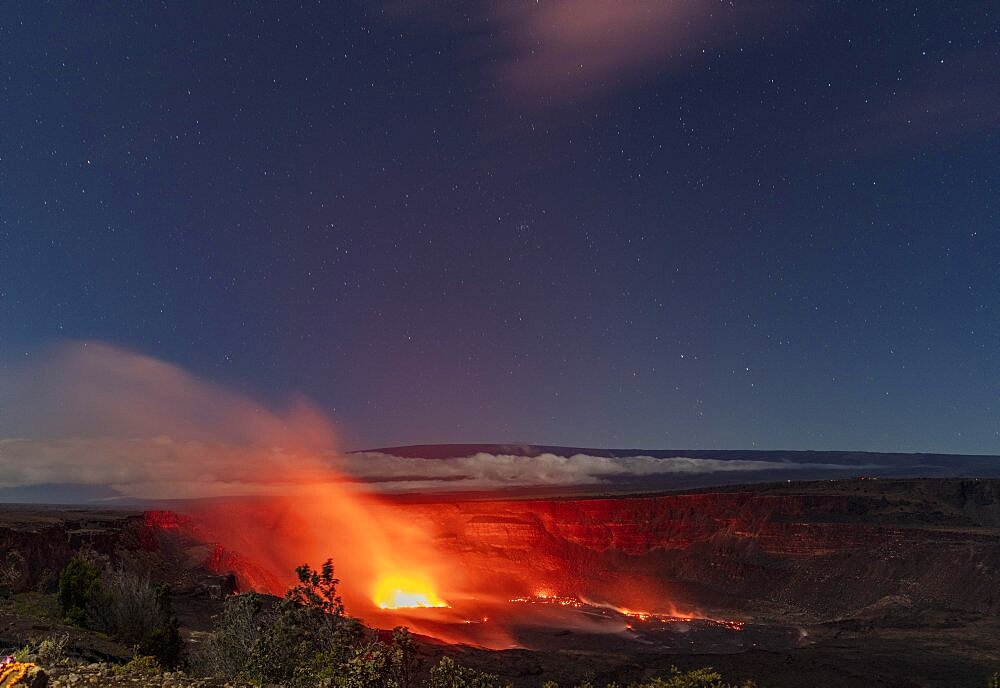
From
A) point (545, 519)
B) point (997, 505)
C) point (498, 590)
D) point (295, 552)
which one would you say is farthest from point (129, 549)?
point (997, 505)

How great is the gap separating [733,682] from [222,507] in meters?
133

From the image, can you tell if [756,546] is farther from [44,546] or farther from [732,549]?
[44,546]

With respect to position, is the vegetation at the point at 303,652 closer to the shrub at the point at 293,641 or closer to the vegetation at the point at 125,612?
the shrub at the point at 293,641

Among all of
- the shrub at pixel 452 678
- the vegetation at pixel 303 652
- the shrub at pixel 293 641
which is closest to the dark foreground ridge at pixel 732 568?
the vegetation at pixel 303 652

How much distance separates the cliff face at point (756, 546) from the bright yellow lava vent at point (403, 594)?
14.3 metres

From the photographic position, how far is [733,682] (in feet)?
184

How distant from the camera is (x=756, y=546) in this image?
119 m

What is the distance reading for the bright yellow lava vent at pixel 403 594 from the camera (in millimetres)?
125562

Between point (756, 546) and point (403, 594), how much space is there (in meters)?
69.0

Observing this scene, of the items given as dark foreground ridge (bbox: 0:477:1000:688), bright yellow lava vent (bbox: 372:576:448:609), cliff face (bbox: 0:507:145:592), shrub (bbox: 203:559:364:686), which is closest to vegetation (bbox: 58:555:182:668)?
dark foreground ridge (bbox: 0:477:1000:688)

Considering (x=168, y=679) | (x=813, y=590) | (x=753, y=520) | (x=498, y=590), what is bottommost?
(x=498, y=590)

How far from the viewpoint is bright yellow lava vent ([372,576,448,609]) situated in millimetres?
125562

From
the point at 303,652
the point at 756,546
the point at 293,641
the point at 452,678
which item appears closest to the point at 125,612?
the point at 293,641

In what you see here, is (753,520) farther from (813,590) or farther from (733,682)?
(733,682)
